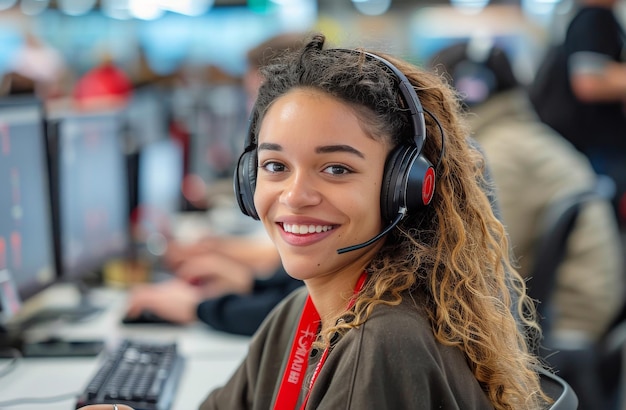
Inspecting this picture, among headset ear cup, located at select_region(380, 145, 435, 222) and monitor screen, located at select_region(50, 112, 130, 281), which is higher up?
headset ear cup, located at select_region(380, 145, 435, 222)

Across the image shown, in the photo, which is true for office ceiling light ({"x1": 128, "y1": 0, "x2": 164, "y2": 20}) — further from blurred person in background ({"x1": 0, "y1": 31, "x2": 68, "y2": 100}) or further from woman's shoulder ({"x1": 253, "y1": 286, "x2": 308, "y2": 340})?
woman's shoulder ({"x1": 253, "y1": 286, "x2": 308, "y2": 340})

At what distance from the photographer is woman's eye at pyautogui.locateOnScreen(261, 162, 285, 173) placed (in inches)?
40.5

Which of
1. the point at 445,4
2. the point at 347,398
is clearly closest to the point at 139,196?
the point at 347,398

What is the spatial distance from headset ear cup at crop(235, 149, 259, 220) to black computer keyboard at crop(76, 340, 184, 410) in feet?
1.21

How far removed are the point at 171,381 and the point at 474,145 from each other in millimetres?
698

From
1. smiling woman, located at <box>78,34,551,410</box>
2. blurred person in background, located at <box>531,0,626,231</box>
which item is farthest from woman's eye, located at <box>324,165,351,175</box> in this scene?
blurred person in background, located at <box>531,0,626,231</box>

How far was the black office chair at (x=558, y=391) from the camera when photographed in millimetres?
1022

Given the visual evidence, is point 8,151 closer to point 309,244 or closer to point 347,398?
point 309,244

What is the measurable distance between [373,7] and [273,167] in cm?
905

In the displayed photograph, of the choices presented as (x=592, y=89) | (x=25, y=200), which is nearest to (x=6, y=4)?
(x=592, y=89)

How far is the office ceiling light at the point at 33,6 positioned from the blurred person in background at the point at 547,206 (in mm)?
8161

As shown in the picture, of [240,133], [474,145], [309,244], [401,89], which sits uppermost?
[401,89]

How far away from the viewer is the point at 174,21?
1044cm

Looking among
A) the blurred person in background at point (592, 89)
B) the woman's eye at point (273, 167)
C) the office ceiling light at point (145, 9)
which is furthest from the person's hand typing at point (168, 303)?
the office ceiling light at point (145, 9)
